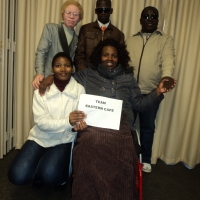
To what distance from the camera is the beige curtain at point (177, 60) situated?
2684 millimetres

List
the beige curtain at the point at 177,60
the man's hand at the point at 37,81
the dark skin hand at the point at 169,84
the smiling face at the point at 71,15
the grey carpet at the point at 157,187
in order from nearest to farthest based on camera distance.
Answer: the dark skin hand at the point at 169,84 < the man's hand at the point at 37,81 < the grey carpet at the point at 157,187 < the smiling face at the point at 71,15 < the beige curtain at the point at 177,60

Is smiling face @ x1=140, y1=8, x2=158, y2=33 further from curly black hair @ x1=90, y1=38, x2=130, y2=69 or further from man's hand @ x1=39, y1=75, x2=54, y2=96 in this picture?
man's hand @ x1=39, y1=75, x2=54, y2=96

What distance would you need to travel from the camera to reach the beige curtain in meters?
2.68

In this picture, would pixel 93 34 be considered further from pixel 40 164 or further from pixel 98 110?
pixel 40 164

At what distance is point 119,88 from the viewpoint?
76.7 inches

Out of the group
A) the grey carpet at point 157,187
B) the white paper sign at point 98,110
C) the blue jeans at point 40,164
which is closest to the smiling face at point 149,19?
the white paper sign at point 98,110

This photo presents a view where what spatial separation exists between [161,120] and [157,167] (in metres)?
0.64

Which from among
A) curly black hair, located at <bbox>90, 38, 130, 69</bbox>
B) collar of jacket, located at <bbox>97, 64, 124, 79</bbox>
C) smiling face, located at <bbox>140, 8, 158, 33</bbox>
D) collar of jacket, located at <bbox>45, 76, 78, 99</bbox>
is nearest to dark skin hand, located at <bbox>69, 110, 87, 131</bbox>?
collar of jacket, located at <bbox>45, 76, 78, 99</bbox>

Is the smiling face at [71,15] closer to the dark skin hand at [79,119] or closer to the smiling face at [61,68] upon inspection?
the smiling face at [61,68]

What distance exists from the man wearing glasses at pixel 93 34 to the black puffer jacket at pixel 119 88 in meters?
0.34

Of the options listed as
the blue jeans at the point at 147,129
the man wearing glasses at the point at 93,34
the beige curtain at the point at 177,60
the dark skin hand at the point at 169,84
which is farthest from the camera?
the beige curtain at the point at 177,60

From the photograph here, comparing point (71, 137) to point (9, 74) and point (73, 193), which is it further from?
point (9, 74)

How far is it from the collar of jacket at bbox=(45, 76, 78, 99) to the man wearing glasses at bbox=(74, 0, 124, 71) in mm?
455

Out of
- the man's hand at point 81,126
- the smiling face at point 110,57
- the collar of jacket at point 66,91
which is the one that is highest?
the smiling face at point 110,57
